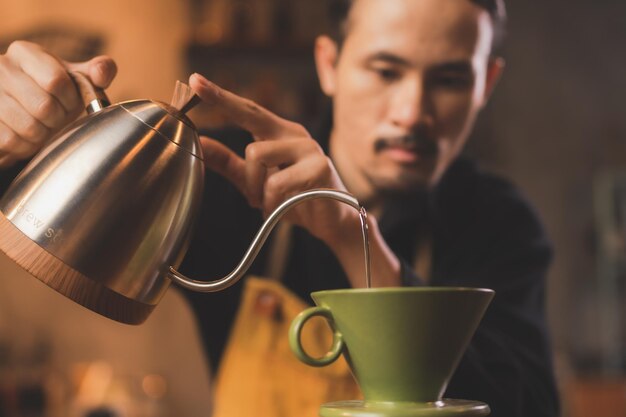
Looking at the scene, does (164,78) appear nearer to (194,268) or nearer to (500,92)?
(500,92)

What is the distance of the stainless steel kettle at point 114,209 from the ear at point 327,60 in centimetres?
77

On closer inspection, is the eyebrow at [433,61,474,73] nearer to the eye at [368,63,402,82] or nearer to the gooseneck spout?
the eye at [368,63,402,82]

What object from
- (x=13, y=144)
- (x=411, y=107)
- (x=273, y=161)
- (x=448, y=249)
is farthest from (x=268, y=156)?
(x=448, y=249)

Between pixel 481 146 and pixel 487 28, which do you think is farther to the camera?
pixel 481 146

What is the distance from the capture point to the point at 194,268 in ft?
5.13

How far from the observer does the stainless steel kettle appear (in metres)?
0.66

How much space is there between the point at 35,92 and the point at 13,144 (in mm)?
69

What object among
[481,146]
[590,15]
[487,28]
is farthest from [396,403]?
[590,15]

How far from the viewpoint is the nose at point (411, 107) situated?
1.20 m

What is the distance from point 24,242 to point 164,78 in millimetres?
2943

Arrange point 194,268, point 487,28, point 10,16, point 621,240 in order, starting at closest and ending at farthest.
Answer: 1. point 487,28
2. point 194,268
3. point 10,16
4. point 621,240

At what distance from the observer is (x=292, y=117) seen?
97.2 inches

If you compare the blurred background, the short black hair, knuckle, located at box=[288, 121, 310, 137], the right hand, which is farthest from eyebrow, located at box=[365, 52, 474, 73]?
the blurred background

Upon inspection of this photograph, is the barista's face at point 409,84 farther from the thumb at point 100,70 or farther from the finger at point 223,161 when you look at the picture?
the thumb at point 100,70
